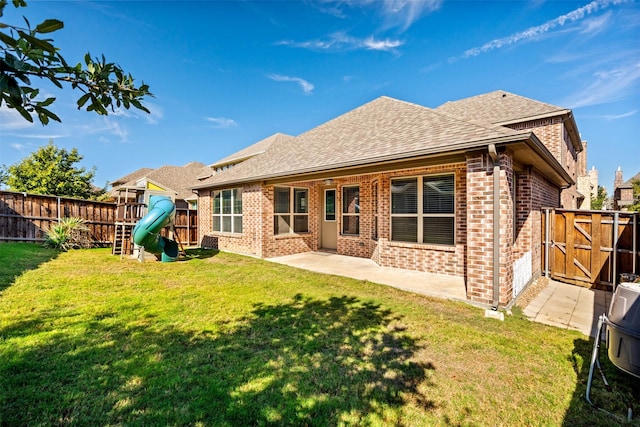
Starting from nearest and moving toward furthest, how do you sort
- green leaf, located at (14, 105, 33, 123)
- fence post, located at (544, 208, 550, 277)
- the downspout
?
green leaf, located at (14, 105, 33, 123) < the downspout < fence post, located at (544, 208, 550, 277)

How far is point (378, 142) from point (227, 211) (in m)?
7.44

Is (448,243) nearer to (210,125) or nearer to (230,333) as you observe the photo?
(230,333)

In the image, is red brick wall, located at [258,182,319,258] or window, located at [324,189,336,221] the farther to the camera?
window, located at [324,189,336,221]

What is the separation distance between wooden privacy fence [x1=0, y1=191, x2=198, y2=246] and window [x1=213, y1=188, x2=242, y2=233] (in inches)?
198

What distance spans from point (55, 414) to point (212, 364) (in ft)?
4.20

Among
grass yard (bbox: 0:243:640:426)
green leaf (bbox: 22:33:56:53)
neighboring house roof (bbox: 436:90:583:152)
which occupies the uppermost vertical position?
neighboring house roof (bbox: 436:90:583:152)

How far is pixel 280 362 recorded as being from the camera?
326cm

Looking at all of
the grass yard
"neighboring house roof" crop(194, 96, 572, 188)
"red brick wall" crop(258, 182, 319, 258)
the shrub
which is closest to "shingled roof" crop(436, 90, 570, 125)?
"neighboring house roof" crop(194, 96, 572, 188)

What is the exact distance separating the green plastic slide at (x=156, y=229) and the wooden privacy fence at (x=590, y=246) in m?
11.2

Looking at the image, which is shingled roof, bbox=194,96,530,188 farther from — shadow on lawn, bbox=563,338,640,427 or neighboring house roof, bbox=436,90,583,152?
neighboring house roof, bbox=436,90,583,152

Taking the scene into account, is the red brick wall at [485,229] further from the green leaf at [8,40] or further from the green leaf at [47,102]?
the green leaf at [8,40]

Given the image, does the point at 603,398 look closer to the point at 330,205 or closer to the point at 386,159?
the point at 386,159

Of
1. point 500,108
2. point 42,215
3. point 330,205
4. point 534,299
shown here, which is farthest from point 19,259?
point 500,108

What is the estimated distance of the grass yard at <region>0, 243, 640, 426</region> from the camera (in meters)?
2.46
